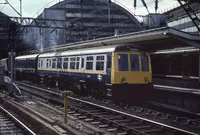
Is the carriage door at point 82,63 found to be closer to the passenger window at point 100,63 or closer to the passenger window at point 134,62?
the passenger window at point 100,63

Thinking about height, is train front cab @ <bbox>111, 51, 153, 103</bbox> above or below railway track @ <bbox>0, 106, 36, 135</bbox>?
above

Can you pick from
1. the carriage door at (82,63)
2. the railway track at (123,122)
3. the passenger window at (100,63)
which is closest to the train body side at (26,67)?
the carriage door at (82,63)

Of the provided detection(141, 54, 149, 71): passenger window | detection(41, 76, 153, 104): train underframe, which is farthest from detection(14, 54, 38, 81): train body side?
detection(141, 54, 149, 71): passenger window

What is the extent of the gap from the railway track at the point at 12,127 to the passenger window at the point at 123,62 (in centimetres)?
589

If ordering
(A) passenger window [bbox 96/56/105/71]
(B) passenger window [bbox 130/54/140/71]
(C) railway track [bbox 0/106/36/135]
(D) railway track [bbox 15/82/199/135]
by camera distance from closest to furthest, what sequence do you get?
(D) railway track [bbox 15/82/199/135] → (C) railway track [bbox 0/106/36/135] → (B) passenger window [bbox 130/54/140/71] → (A) passenger window [bbox 96/56/105/71]

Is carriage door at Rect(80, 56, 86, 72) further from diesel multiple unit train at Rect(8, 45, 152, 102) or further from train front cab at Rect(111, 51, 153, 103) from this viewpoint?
train front cab at Rect(111, 51, 153, 103)

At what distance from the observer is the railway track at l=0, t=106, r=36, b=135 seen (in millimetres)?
10664

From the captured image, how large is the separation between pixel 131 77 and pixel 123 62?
2.81ft

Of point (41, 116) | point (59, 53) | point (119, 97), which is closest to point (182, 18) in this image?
point (59, 53)

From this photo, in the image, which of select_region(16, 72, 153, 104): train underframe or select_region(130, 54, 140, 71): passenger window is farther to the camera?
select_region(130, 54, 140, 71): passenger window

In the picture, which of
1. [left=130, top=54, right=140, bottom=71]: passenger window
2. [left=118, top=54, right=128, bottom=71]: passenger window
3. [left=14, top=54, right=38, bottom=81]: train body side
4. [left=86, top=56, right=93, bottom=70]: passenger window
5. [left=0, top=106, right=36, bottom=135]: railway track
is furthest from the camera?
[left=14, top=54, right=38, bottom=81]: train body side

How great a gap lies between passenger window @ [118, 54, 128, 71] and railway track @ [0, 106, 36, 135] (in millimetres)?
5892

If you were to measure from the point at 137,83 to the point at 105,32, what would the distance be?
166 feet

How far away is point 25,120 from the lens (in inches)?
507
